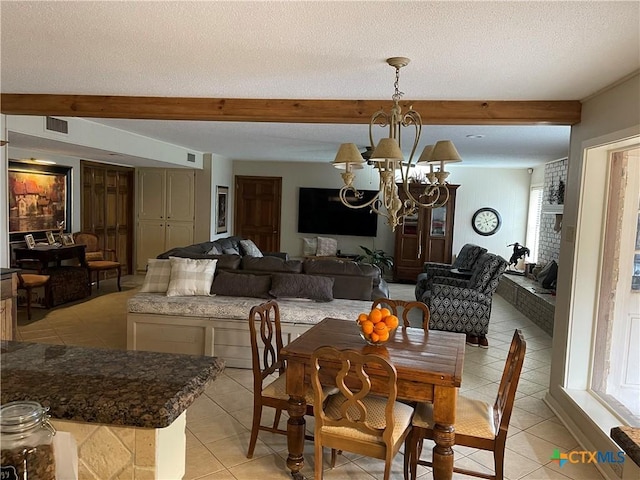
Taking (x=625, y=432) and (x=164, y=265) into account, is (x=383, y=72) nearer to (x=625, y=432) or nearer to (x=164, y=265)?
(x=625, y=432)

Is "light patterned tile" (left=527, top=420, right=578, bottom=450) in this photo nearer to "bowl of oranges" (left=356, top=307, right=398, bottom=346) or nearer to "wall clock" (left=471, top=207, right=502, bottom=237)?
"bowl of oranges" (left=356, top=307, right=398, bottom=346)

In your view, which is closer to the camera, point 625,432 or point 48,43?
point 625,432

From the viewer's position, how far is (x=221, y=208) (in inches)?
352

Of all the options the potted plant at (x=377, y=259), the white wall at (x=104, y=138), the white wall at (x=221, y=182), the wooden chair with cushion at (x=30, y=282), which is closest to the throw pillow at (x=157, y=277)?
the white wall at (x=104, y=138)

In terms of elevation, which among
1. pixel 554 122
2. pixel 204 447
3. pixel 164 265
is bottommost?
pixel 204 447

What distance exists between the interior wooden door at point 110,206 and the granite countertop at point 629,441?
25.2 ft

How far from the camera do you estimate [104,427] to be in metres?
0.89

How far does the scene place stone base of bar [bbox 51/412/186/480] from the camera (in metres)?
0.89

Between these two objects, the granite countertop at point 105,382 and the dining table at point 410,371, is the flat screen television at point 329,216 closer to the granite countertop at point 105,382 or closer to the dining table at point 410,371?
the dining table at point 410,371

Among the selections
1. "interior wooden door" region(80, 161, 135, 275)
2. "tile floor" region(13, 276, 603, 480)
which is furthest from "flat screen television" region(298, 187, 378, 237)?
"tile floor" region(13, 276, 603, 480)

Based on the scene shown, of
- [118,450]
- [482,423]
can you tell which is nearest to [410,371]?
[482,423]

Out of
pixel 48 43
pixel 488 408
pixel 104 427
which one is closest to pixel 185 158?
pixel 48 43

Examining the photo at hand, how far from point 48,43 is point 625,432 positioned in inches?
119

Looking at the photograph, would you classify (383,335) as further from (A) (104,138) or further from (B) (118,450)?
(A) (104,138)
